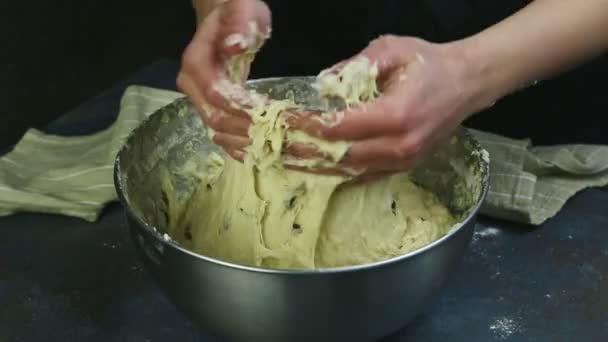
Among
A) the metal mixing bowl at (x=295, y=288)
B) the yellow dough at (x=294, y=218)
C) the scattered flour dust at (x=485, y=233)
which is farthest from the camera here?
the scattered flour dust at (x=485, y=233)

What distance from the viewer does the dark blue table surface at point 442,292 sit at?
0.81 m

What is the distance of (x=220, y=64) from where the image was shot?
766mm

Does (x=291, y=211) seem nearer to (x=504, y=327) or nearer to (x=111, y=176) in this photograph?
(x=504, y=327)

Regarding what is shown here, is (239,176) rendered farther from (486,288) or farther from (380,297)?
(486,288)

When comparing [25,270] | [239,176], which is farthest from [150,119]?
[25,270]

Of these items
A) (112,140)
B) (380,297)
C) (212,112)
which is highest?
(212,112)

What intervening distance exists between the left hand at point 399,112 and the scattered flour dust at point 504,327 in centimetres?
23

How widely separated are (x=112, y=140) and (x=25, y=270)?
27 cm

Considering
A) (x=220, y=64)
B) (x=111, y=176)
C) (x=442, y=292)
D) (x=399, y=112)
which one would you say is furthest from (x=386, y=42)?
(x=111, y=176)

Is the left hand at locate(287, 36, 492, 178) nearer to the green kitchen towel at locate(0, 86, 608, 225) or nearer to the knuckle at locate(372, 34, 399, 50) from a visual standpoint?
the knuckle at locate(372, 34, 399, 50)

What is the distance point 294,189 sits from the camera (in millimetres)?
768

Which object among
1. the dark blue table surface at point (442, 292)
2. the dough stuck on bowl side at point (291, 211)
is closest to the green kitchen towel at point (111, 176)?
the dark blue table surface at point (442, 292)

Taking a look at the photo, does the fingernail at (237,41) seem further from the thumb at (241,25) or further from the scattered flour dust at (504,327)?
the scattered flour dust at (504,327)

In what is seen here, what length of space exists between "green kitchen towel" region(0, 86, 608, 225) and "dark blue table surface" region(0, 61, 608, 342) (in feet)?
0.07
